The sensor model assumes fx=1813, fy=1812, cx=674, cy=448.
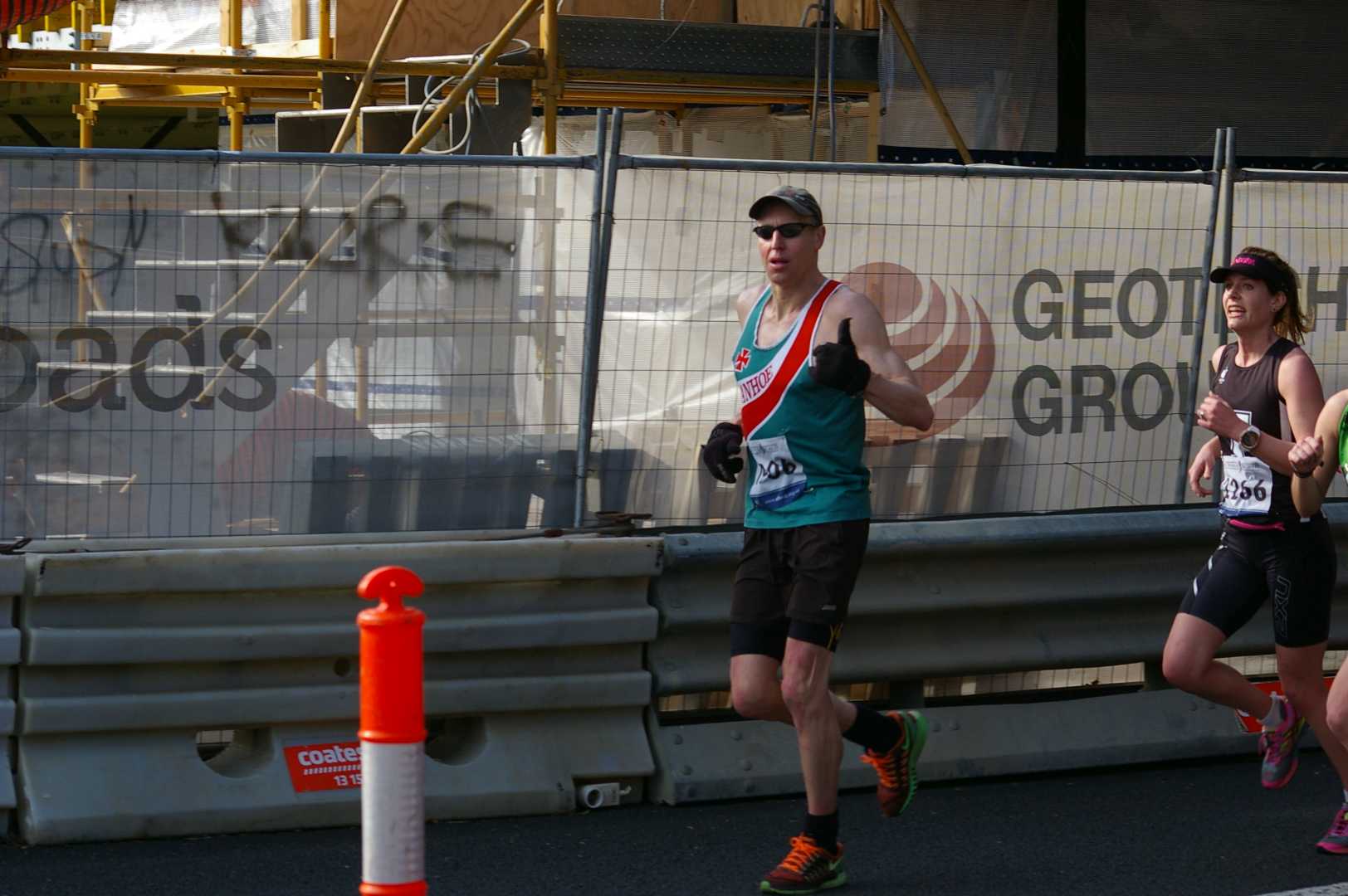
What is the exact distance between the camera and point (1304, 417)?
233 inches

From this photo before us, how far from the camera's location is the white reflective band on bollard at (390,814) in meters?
3.38

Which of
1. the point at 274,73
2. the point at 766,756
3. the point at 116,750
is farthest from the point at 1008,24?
the point at 116,750

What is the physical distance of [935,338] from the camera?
23.6ft

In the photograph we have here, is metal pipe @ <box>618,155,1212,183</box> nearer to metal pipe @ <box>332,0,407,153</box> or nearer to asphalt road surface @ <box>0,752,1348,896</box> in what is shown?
asphalt road surface @ <box>0,752,1348,896</box>

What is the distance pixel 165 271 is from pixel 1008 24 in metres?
8.42

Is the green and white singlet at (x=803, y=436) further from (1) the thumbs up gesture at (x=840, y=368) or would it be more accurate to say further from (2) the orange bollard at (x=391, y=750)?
(2) the orange bollard at (x=391, y=750)

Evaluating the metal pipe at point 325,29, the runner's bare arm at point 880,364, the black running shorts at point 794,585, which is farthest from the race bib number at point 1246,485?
the metal pipe at point 325,29

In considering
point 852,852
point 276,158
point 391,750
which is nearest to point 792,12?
point 276,158

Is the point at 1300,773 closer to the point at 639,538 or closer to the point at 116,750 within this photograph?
the point at 639,538

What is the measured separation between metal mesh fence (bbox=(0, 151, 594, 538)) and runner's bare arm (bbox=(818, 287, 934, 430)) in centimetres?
137

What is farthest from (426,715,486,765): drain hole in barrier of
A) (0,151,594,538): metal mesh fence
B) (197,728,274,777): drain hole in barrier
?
(0,151,594,538): metal mesh fence

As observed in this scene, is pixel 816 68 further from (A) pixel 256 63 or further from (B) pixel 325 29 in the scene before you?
(A) pixel 256 63

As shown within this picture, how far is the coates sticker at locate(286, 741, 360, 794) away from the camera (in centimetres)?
604

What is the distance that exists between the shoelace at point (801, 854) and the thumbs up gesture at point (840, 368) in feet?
4.45
